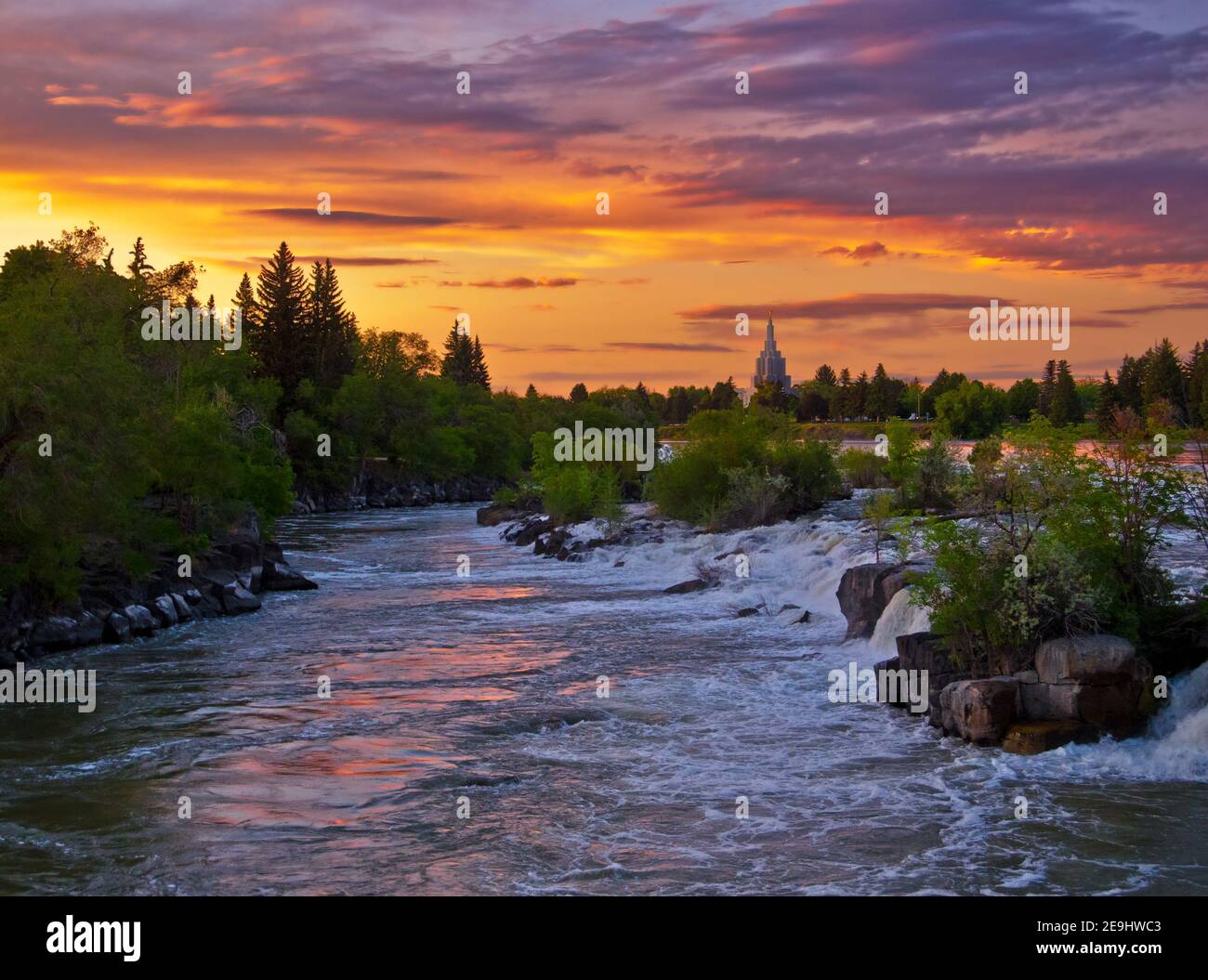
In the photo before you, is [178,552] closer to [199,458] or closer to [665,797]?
[199,458]

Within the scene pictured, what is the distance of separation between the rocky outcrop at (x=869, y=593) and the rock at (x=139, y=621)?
14.9 meters

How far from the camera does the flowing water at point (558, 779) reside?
11461 millimetres

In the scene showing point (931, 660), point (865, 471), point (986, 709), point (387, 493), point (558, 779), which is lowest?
point (558, 779)

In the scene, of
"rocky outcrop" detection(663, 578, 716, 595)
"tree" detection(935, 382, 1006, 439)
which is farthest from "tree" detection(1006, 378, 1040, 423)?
"rocky outcrop" detection(663, 578, 716, 595)

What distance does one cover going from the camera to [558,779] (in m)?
14.6

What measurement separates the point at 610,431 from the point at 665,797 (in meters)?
50.7

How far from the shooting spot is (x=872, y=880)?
11.1 metres

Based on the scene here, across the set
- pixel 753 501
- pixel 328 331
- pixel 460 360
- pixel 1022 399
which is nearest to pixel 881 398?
pixel 1022 399

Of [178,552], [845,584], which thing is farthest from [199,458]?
[845,584]

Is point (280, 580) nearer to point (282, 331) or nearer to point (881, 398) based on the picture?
Result: point (282, 331)

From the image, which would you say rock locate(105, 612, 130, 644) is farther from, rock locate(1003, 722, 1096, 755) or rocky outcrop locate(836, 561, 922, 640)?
rock locate(1003, 722, 1096, 755)

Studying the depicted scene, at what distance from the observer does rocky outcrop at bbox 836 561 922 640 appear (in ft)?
71.9

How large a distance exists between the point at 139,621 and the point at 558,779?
48.3 ft

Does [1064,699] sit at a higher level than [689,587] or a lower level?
higher
